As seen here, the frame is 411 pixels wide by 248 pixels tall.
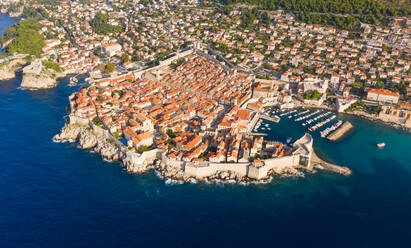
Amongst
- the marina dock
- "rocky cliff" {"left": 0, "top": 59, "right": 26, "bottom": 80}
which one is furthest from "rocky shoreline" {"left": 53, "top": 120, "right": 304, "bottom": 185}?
"rocky cliff" {"left": 0, "top": 59, "right": 26, "bottom": 80}

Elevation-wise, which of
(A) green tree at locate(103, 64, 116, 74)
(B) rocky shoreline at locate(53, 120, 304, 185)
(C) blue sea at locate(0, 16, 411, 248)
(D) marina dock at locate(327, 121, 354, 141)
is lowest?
(C) blue sea at locate(0, 16, 411, 248)

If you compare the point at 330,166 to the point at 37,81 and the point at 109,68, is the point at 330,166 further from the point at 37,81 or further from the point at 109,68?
the point at 37,81

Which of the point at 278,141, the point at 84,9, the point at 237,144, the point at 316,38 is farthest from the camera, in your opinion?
the point at 84,9

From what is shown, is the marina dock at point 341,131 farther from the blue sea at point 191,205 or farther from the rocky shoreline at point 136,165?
the rocky shoreline at point 136,165

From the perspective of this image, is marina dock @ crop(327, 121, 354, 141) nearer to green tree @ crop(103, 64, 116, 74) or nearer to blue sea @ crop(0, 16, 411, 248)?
blue sea @ crop(0, 16, 411, 248)

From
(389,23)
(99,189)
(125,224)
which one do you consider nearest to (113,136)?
(99,189)

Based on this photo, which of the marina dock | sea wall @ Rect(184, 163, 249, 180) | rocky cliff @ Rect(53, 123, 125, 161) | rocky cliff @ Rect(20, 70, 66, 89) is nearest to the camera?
sea wall @ Rect(184, 163, 249, 180)

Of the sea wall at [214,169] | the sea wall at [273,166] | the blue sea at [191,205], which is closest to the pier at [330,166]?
the blue sea at [191,205]

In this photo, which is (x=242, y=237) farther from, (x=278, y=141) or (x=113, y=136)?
(x=113, y=136)
